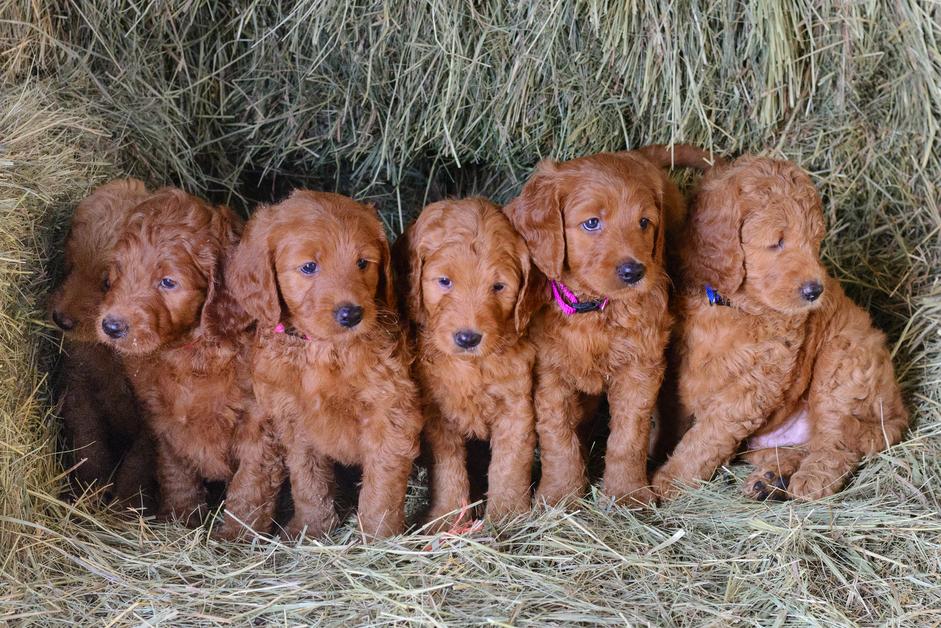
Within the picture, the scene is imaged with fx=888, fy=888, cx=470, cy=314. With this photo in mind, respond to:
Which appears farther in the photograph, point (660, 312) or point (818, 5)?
point (818, 5)

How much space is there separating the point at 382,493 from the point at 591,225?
162 cm

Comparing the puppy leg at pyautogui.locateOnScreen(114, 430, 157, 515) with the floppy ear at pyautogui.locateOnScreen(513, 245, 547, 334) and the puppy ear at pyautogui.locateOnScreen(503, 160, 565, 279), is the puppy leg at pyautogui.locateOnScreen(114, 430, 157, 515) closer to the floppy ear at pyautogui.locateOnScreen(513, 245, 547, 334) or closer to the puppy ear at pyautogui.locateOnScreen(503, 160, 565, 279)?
the floppy ear at pyautogui.locateOnScreen(513, 245, 547, 334)

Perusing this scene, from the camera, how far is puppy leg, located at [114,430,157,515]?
4648 millimetres

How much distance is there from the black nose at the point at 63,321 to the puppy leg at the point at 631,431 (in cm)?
266

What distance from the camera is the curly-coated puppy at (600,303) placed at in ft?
13.7

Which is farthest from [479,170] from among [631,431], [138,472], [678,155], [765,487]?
[138,472]

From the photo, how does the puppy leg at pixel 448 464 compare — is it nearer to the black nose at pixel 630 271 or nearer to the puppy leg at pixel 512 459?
the puppy leg at pixel 512 459

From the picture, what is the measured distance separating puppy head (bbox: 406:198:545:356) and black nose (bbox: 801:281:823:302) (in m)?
1.32

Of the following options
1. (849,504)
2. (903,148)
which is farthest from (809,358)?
(903,148)

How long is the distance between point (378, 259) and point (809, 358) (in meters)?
2.41

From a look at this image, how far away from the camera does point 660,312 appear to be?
4492 mm

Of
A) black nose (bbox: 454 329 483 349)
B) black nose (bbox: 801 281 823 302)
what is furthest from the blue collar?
black nose (bbox: 454 329 483 349)

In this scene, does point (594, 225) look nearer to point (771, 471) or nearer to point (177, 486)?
point (771, 471)

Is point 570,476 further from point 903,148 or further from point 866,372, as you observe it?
point 903,148
